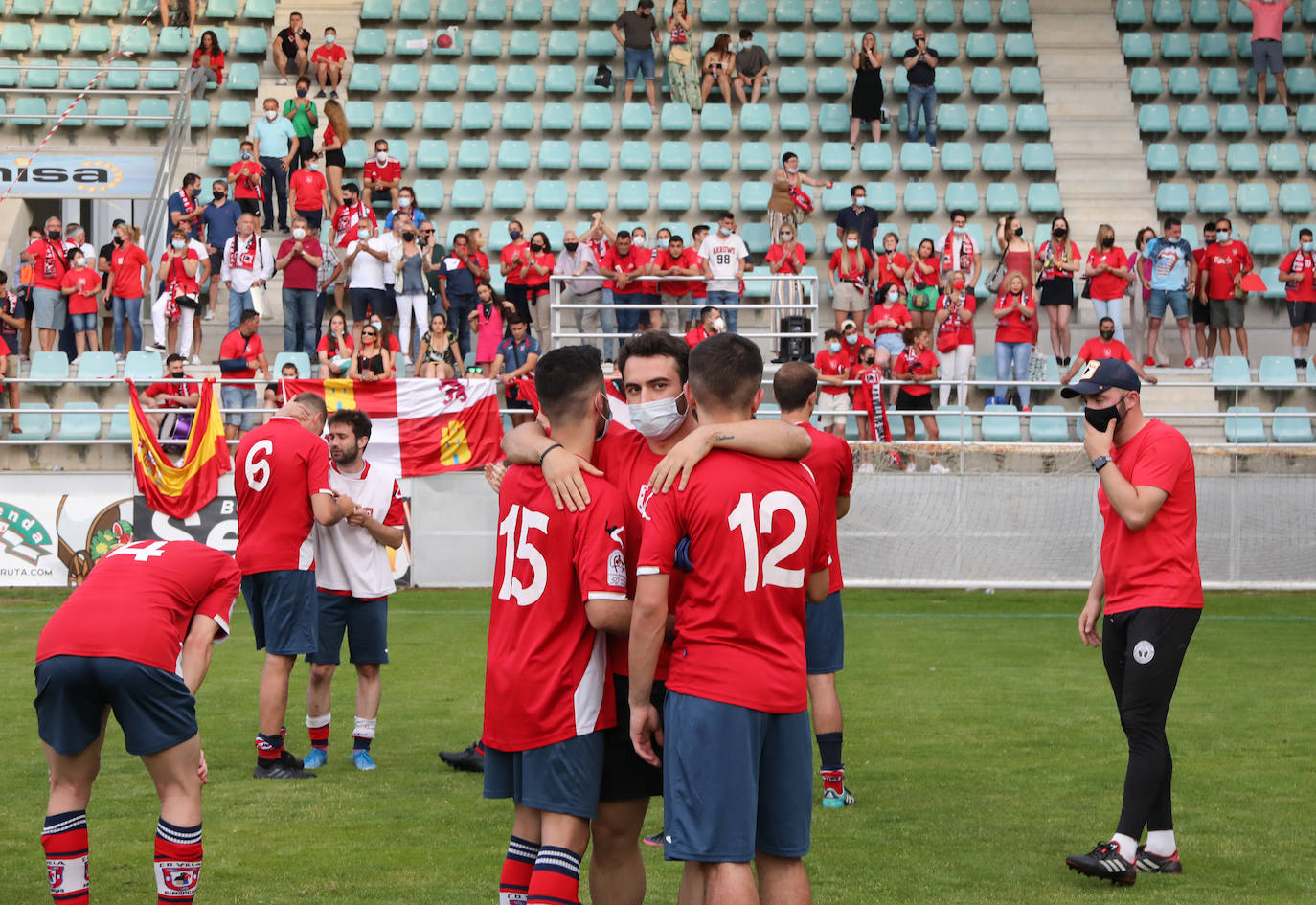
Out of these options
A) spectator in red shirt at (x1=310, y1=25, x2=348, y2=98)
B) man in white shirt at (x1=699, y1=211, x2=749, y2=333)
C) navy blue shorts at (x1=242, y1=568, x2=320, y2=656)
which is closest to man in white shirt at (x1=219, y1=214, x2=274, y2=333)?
spectator in red shirt at (x1=310, y1=25, x2=348, y2=98)

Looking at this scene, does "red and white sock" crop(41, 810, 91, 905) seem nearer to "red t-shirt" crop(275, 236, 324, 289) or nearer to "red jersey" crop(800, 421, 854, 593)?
"red jersey" crop(800, 421, 854, 593)

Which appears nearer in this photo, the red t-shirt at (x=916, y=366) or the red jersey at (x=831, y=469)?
the red jersey at (x=831, y=469)

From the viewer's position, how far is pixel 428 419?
18.2 m

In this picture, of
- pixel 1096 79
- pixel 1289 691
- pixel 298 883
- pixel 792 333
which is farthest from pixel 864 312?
pixel 298 883

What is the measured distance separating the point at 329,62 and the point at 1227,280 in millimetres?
15109

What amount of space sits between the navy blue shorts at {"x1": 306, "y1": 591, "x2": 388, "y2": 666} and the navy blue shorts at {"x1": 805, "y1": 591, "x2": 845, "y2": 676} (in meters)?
2.61

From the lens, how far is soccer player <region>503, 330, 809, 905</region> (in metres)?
4.91

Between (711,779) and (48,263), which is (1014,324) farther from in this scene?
(711,779)

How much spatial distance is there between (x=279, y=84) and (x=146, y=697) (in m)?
22.7

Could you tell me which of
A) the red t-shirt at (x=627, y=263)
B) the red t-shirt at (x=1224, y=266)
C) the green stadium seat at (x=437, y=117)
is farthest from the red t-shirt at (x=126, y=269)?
the red t-shirt at (x=1224, y=266)

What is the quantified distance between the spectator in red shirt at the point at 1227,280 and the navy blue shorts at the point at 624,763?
18288 mm

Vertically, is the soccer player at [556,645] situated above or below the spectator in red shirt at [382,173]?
below

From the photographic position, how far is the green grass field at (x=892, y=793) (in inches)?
→ 246

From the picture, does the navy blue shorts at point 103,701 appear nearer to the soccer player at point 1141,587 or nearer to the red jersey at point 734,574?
the red jersey at point 734,574
